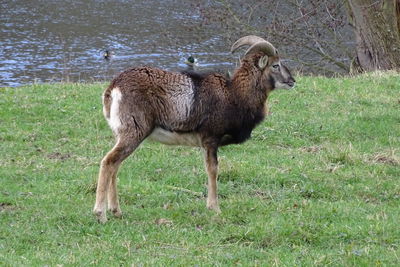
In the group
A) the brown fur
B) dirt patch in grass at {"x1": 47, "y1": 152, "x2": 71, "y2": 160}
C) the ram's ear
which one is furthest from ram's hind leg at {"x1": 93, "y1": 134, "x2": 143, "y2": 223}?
dirt patch in grass at {"x1": 47, "y1": 152, "x2": 71, "y2": 160}

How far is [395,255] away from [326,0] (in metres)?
14.8

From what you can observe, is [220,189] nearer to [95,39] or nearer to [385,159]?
[385,159]

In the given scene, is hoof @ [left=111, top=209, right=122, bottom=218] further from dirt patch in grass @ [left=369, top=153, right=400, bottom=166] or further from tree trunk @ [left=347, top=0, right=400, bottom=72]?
tree trunk @ [left=347, top=0, right=400, bottom=72]

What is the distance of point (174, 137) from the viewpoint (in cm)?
794

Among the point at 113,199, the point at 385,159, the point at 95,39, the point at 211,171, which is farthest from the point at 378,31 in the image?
the point at 113,199

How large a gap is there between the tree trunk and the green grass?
5.59 m

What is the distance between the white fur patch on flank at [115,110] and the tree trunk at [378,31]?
40.0 ft

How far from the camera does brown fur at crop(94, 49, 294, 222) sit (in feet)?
24.8

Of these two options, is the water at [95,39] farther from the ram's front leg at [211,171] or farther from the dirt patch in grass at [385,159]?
the ram's front leg at [211,171]

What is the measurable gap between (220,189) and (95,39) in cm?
1814

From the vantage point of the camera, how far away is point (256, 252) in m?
6.68

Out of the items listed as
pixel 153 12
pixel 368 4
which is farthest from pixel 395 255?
pixel 153 12

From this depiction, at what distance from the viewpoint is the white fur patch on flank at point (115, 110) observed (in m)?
7.62

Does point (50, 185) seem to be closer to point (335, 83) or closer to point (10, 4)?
point (335, 83)
